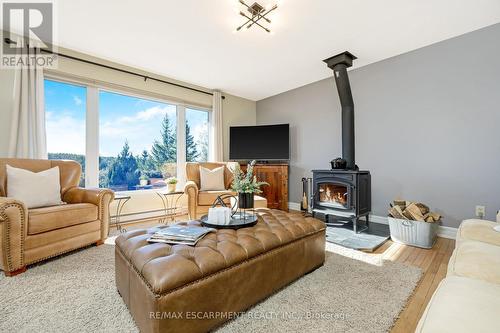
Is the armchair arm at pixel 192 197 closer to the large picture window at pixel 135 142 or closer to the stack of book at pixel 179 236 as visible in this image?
the large picture window at pixel 135 142

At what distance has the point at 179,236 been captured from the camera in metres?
1.43

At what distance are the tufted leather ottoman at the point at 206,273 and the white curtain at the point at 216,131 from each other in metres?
3.01

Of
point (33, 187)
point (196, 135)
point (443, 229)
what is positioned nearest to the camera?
point (33, 187)

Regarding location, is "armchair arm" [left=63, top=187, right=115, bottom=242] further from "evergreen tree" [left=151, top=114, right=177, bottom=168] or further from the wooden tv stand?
the wooden tv stand

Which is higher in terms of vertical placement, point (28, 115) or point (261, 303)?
point (28, 115)

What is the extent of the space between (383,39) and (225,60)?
83.2 inches

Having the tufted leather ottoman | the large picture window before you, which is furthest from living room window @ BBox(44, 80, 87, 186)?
the tufted leather ottoman

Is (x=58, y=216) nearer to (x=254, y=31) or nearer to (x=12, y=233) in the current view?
(x=12, y=233)

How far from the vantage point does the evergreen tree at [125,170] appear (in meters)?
3.62

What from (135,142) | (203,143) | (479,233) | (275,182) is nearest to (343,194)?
(275,182)

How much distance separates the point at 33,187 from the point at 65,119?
140 cm

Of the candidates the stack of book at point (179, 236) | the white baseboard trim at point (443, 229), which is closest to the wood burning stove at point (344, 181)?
the white baseboard trim at point (443, 229)

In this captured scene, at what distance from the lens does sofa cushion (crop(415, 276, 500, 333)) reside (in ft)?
2.11

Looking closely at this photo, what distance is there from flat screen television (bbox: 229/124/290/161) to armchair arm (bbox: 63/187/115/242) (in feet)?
8.61
